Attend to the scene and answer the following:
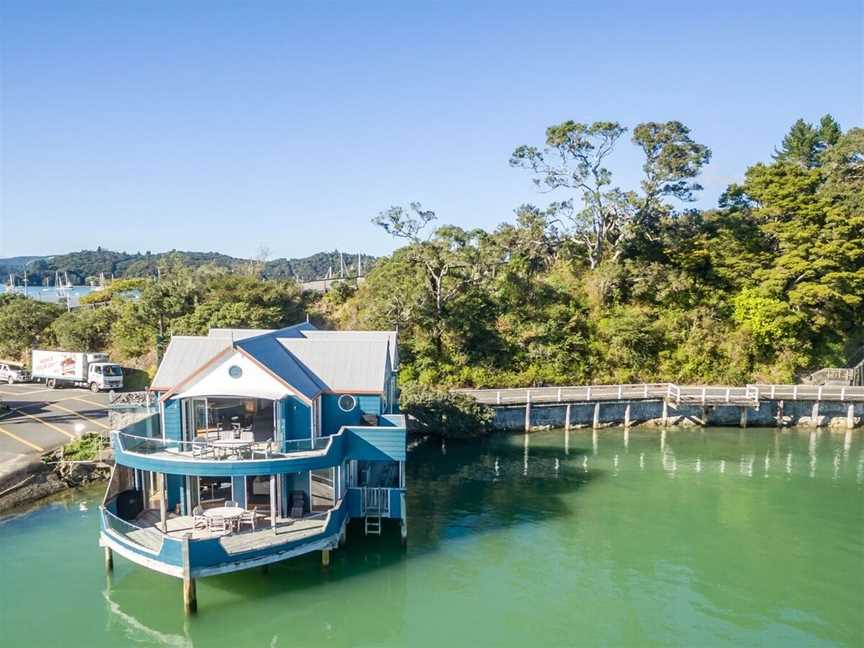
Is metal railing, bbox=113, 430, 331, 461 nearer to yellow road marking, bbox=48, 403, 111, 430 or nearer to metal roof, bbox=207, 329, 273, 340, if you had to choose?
metal roof, bbox=207, 329, 273, 340

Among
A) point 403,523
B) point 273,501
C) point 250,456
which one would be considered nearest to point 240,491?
point 273,501

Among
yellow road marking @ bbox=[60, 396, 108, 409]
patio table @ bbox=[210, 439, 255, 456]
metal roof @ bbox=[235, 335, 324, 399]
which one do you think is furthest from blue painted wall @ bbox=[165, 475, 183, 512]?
yellow road marking @ bbox=[60, 396, 108, 409]

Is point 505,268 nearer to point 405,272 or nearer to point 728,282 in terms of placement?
point 405,272

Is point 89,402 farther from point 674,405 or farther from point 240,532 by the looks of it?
point 674,405

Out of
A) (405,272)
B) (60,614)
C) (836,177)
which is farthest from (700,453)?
(836,177)

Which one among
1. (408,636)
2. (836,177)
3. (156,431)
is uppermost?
(836,177)

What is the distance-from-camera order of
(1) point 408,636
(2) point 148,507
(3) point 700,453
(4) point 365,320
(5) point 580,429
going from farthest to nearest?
1. (4) point 365,320
2. (5) point 580,429
3. (3) point 700,453
4. (2) point 148,507
5. (1) point 408,636

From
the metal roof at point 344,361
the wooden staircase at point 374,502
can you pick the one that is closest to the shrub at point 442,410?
the metal roof at point 344,361
